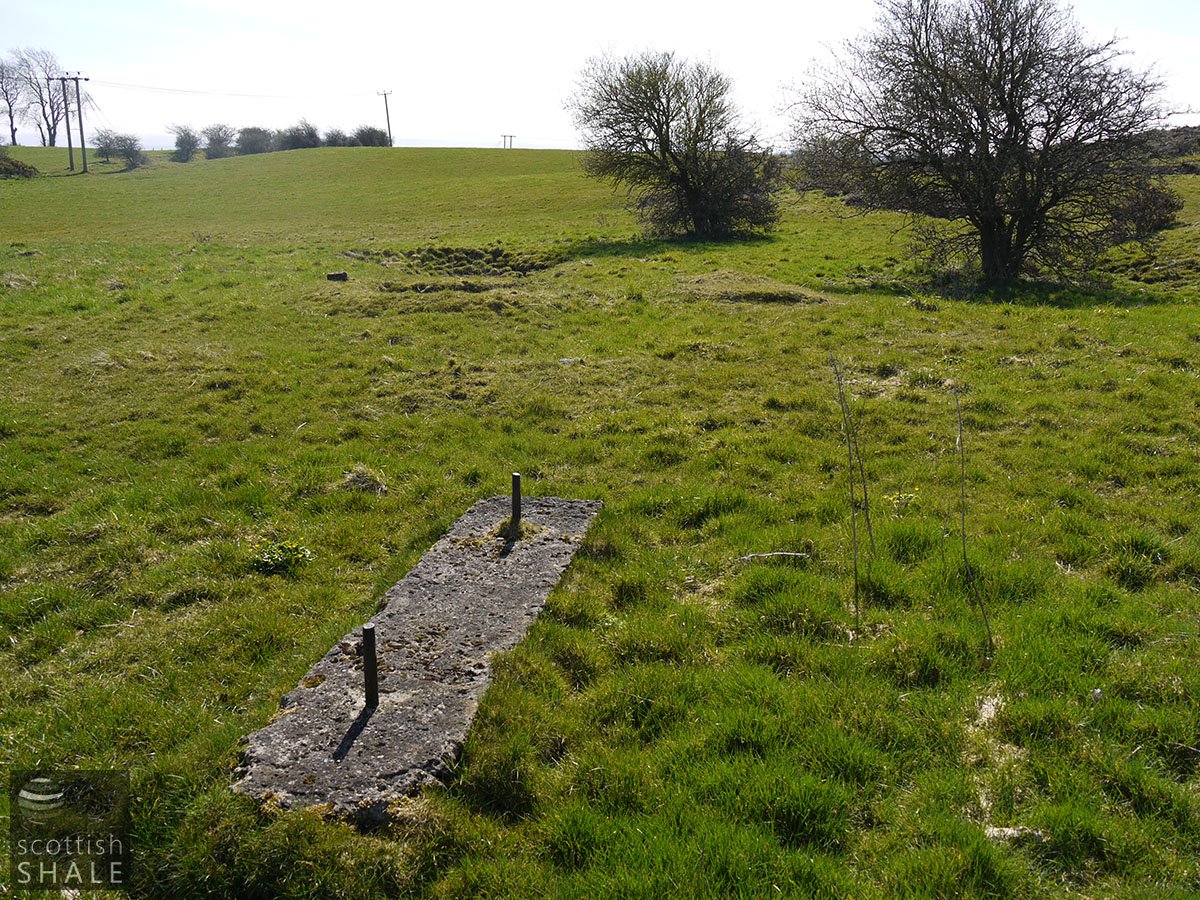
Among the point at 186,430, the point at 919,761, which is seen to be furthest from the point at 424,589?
the point at 186,430

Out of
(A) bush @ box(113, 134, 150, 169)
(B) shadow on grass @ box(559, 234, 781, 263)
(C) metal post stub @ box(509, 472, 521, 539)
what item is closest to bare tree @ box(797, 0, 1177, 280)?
(B) shadow on grass @ box(559, 234, 781, 263)

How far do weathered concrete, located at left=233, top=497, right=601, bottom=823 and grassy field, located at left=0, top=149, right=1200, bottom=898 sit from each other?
16 cm

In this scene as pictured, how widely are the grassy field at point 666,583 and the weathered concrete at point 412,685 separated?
16 centimetres

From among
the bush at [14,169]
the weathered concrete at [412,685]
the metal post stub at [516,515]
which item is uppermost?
the bush at [14,169]

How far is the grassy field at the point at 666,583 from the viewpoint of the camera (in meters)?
3.20

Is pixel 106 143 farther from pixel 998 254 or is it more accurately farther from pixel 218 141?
pixel 998 254

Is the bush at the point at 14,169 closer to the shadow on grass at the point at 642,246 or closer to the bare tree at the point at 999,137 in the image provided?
the shadow on grass at the point at 642,246

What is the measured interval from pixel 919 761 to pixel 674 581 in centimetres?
234

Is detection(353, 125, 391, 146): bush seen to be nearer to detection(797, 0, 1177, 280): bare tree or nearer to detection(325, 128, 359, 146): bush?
detection(325, 128, 359, 146): bush

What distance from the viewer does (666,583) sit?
5598mm

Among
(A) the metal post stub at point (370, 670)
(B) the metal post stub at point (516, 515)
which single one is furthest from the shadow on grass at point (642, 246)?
(A) the metal post stub at point (370, 670)

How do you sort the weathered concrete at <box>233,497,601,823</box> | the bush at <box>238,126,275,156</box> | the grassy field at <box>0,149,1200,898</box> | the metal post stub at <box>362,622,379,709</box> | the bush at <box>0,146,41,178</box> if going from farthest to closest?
1. the bush at <box>238,126,275,156</box>
2. the bush at <box>0,146,41,178</box>
3. the metal post stub at <box>362,622,379,709</box>
4. the weathered concrete at <box>233,497,601,823</box>
5. the grassy field at <box>0,149,1200,898</box>

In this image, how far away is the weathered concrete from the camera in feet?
11.4

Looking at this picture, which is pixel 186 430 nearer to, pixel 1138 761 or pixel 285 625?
pixel 285 625
